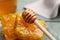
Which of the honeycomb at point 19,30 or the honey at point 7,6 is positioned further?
the honey at point 7,6

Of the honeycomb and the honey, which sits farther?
the honey

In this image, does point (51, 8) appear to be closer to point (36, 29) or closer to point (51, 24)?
point (51, 24)

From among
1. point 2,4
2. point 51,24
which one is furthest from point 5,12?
point 51,24

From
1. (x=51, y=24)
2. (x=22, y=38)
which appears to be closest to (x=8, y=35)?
(x=22, y=38)

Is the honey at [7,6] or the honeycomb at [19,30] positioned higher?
the honey at [7,6]

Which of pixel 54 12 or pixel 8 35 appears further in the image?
pixel 54 12

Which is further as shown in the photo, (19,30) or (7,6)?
(7,6)

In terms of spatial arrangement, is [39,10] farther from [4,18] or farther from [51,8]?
[4,18]
